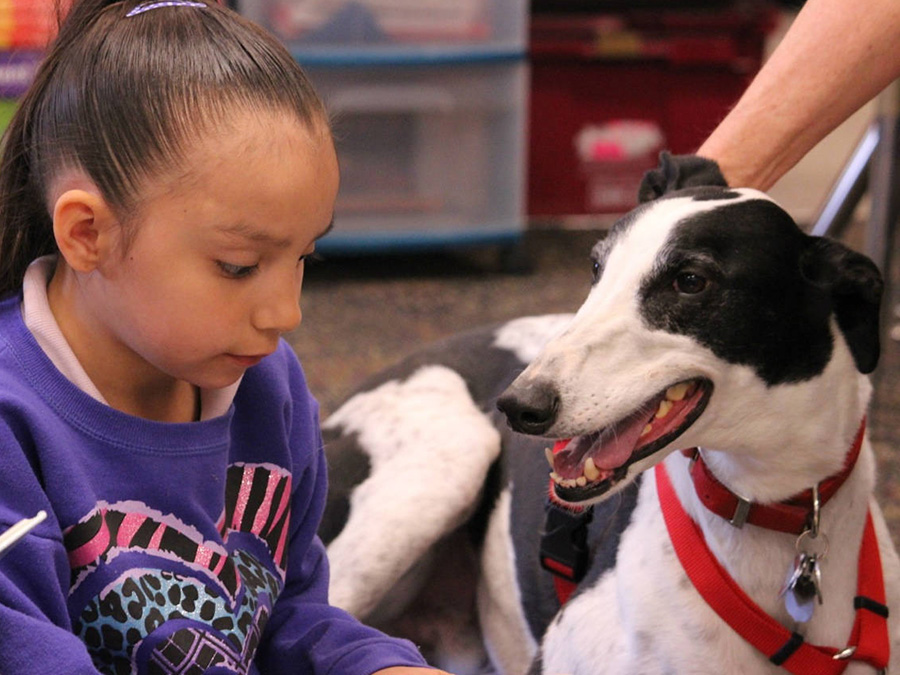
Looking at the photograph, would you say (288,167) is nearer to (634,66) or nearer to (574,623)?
(574,623)

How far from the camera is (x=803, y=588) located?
3.96 feet

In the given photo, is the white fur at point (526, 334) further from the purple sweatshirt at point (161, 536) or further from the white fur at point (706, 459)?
the purple sweatshirt at point (161, 536)

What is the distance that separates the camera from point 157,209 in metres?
0.93

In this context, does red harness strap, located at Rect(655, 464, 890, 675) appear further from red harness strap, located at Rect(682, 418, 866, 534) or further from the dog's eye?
the dog's eye

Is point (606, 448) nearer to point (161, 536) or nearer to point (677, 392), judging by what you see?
point (677, 392)

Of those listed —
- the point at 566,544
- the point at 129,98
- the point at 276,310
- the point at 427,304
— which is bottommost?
the point at 427,304

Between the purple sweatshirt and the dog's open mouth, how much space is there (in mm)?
222

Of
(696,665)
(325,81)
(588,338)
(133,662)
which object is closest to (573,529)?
(696,665)

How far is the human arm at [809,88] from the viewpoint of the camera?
4.59ft

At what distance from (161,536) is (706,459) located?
1.82 feet

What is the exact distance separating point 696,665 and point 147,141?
0.74 metres

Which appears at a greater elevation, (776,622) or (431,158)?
(776,622)

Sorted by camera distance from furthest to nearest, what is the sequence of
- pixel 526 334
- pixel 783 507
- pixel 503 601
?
pixel 526 334 < pixel 503 601 < pixel 783 507

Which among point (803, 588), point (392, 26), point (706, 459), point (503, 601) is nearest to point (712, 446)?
point (706, 459)
